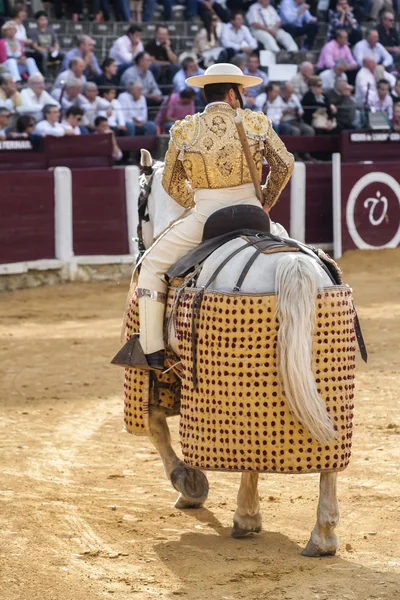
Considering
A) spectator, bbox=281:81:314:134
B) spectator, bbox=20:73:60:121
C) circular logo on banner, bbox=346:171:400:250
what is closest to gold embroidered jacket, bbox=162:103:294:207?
spectator, bbox=20:73:60:121

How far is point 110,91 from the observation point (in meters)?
12.3

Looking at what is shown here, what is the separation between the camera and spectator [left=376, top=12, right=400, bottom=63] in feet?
53.3

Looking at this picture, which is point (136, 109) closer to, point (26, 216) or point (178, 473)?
point (26, 216)

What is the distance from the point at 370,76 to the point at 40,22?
14.0ft

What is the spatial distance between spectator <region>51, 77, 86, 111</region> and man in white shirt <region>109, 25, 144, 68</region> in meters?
1.55

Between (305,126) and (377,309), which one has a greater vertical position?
Result: (305,126)

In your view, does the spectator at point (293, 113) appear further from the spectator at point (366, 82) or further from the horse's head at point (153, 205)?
the horse's head at point (153, 205)

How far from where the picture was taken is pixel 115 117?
12.5 m

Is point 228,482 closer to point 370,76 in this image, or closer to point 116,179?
point 116,179

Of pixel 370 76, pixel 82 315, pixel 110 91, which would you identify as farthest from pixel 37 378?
pixel 370 76

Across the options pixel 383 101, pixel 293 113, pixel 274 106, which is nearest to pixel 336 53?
pixel 383 101

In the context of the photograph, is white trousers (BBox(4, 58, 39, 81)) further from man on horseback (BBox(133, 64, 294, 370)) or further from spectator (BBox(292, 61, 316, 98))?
man on horseback (BBox(133, 64, 294, 370))

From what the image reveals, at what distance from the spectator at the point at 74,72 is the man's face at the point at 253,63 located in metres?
2.28

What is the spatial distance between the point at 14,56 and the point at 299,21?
5.29 meters
